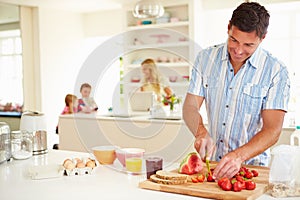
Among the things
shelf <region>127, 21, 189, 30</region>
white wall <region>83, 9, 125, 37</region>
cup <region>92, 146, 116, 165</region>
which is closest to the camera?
cup <region>92, 146, 116, 165</region>

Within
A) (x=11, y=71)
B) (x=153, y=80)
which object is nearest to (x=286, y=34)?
(x=153, y=80)

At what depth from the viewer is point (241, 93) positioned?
211 cm

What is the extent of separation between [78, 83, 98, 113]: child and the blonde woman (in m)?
0.85

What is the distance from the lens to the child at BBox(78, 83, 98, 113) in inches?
205

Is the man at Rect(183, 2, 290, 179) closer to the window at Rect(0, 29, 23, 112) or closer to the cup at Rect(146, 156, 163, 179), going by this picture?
the cup at Rect(146, 156, 163, 179)

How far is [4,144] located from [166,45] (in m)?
4.55

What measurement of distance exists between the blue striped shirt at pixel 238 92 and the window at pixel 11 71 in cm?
557

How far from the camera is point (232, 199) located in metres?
1.56

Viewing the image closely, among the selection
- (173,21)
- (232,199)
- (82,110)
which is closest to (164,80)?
(173,21)

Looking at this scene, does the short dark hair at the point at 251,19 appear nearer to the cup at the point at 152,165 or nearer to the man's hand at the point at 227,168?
the man's hand at the point at 227,168

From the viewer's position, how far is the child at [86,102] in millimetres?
5209

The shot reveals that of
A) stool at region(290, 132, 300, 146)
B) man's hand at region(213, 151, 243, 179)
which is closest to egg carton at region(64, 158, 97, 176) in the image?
man's hand at region(213, 151, 243, 179)

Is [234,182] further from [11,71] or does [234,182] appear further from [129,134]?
[11,71]

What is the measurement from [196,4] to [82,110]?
2.43m
